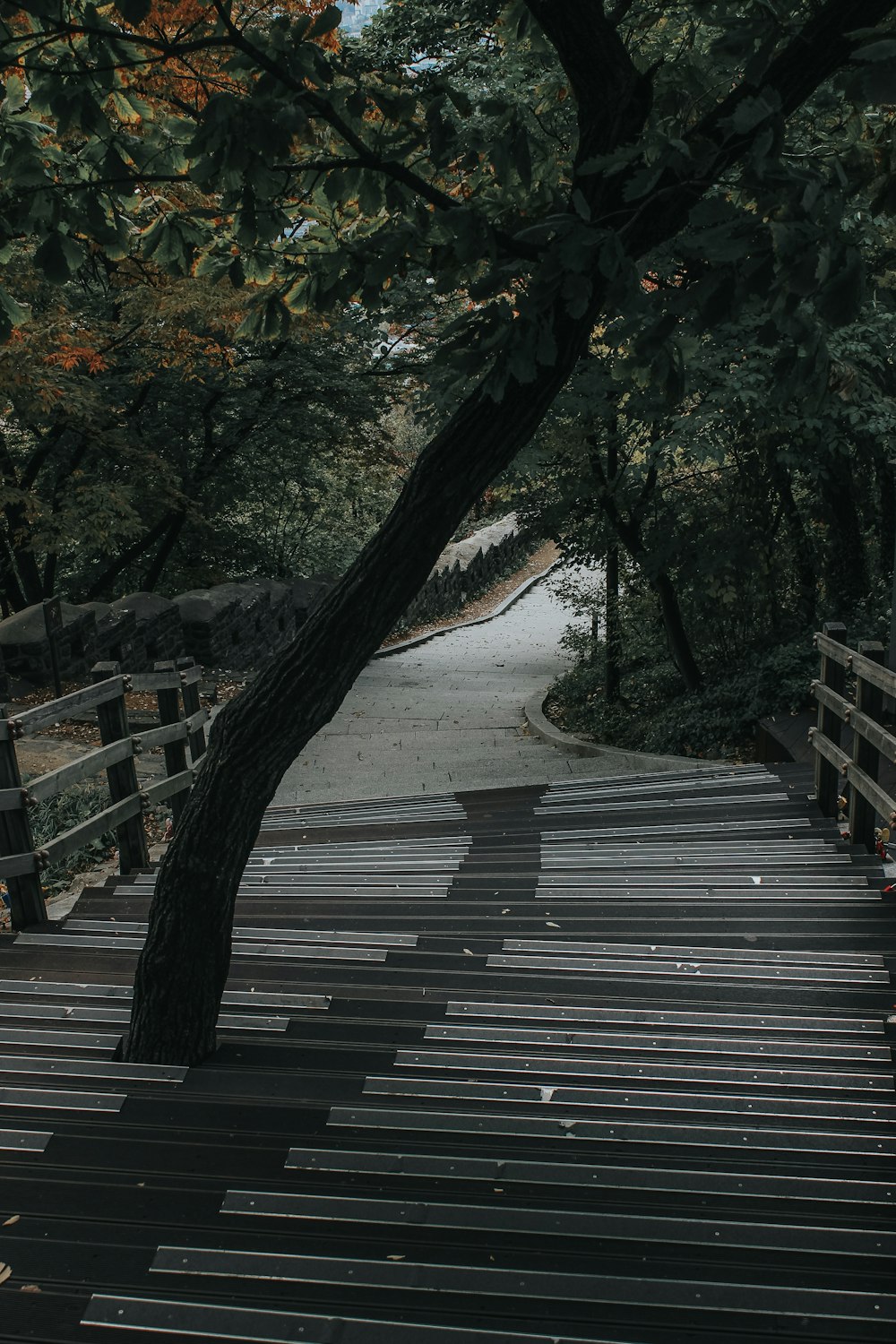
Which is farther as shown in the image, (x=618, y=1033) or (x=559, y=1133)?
(x=618, y=1033)

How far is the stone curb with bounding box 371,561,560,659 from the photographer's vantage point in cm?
2055

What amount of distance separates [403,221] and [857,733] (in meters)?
3.34

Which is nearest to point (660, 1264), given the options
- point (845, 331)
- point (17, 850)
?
point (17, 850)

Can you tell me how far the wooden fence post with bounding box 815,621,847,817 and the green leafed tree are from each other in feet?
10.7

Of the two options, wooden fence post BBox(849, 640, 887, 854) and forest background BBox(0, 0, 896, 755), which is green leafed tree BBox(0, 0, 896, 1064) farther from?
wooden fence post BBox(849, 640, 887, 854)

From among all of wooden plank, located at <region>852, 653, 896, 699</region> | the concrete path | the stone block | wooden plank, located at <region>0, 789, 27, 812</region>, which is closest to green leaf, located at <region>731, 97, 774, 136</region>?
wooden plank, located at <region>852, 653, 896, 699</region>

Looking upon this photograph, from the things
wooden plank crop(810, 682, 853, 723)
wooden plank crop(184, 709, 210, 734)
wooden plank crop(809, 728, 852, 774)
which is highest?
wooden plank crop(810, 682, 853, 723)

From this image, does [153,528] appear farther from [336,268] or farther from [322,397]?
[336,268]

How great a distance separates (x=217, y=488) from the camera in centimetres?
1731

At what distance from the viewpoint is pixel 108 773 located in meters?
6.17

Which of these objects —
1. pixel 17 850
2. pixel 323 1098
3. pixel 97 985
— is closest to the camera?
pixel 323 1098

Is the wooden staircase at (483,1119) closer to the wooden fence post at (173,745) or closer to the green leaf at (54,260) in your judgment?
the wooden fence post at (173,745)

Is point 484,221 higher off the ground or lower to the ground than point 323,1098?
higher

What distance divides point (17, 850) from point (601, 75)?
4127 mm
